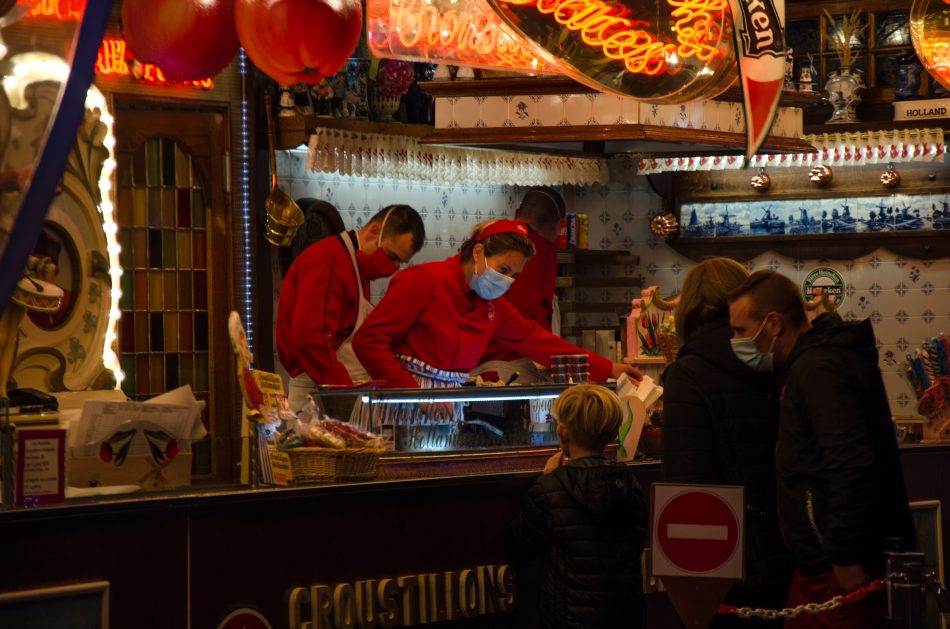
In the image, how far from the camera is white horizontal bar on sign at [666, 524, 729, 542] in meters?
3.04

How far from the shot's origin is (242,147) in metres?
7.66

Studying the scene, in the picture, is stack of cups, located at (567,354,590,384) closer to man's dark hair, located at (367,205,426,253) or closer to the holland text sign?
man's dark hair, located at (367,205,426,253)

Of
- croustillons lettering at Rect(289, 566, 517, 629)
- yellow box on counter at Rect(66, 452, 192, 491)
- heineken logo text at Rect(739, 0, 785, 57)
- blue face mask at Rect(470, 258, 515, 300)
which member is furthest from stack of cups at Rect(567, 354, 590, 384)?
yellow box on counter at Rect(66, 452, 192, 491)

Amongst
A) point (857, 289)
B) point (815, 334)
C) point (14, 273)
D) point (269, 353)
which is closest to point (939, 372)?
point (815, 334)

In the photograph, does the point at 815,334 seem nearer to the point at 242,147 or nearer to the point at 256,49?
the point at 256,49

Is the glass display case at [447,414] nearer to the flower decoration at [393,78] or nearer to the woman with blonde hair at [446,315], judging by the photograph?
the woman with blonde hair at [446,315]

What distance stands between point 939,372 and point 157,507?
12.6 ft

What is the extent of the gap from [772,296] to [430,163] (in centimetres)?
496

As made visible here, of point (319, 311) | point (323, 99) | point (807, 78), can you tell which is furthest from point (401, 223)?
point (807, 78)

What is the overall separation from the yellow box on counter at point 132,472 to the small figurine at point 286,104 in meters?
4.17

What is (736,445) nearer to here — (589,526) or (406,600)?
(589,526)

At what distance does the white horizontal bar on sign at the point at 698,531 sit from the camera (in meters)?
3.04

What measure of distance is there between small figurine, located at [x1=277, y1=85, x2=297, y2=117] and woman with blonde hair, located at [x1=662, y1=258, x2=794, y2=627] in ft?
15.4

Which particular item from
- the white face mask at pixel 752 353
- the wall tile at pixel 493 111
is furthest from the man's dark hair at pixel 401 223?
the white face mask at pixel 752 353
